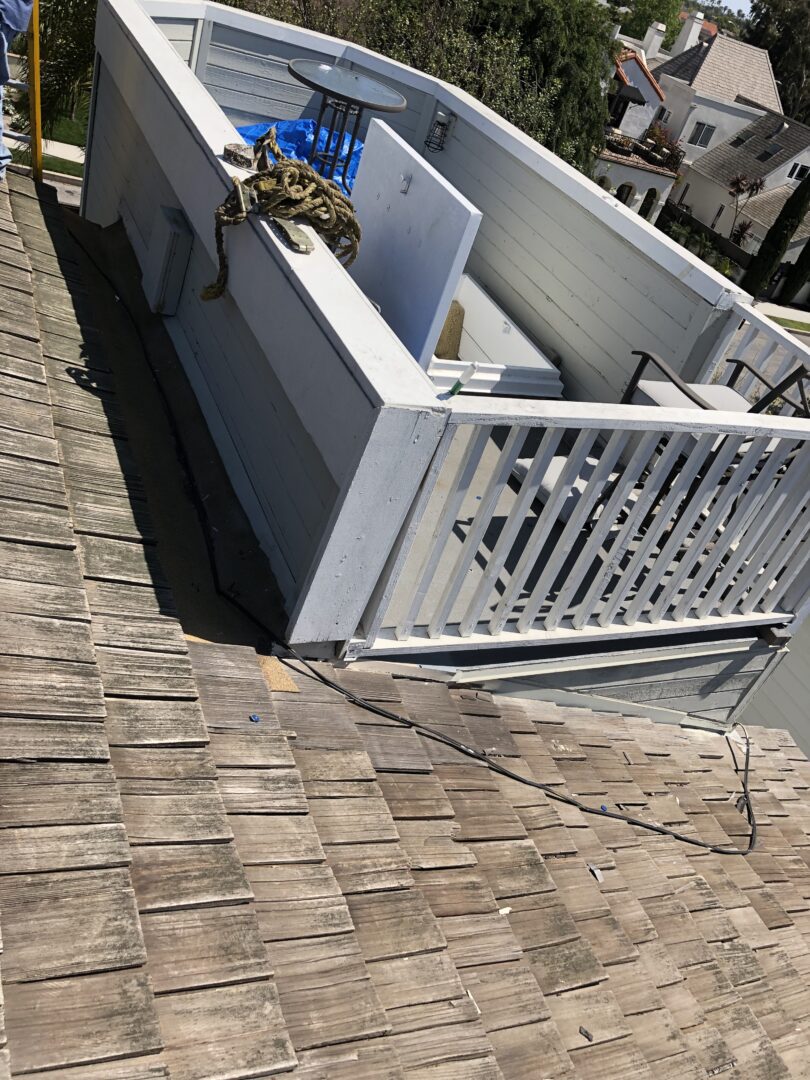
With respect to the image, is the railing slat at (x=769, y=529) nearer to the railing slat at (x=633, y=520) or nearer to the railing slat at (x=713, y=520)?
the railing slat at (x=713, y=520)

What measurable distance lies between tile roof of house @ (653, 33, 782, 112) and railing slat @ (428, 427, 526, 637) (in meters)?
59.6

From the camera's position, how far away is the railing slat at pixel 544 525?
2.87m

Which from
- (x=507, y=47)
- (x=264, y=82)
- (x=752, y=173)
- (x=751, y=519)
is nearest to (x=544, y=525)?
(x=751, y=519)

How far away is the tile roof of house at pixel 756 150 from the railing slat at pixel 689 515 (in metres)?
51.1

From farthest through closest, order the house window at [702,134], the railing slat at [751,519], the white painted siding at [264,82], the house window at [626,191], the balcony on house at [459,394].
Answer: the house window at [702,134]
the house window at [626,191]
the white painted siding at [264,82]
the railing slat at [751,519]
the balcony on house at [459,394]

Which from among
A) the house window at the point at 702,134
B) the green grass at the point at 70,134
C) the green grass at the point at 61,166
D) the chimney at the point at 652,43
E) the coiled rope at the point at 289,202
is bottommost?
the green grass at the point at 70,134

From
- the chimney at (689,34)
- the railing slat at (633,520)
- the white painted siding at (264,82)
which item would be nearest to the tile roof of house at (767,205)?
the chimney at (689,34)

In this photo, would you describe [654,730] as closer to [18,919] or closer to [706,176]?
[18,919]

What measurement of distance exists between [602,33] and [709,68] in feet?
126

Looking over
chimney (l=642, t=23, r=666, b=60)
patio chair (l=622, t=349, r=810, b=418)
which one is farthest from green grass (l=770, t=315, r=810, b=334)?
patio chair (l=622, t=349, r=810, b=418)

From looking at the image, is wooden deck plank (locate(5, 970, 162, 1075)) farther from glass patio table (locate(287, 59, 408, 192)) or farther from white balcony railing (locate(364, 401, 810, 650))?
glass patio table (locate(287, 59, 408, 192))

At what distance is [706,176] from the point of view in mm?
50406

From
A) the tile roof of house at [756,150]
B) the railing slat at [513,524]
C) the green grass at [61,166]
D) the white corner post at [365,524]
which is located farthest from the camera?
the tile roof of house at [756,150]

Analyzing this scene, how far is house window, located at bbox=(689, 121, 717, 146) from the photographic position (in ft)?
175
